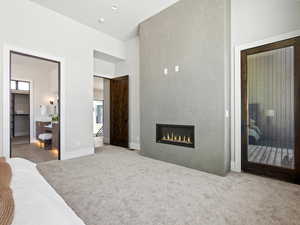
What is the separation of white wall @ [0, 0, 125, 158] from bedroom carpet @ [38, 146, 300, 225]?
1.09m

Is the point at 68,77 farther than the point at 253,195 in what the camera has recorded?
Yes

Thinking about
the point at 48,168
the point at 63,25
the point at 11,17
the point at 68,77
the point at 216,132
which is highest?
the point at 63,25

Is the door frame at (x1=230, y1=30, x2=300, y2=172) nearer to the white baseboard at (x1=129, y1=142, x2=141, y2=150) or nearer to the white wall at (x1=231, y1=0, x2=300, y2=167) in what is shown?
the white wall at (x1=231, y1=0, x2=300, y2=167)

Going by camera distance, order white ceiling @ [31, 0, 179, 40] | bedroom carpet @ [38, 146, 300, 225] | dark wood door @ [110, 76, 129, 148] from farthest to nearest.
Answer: dark wood door @ [110, 76, 129, 148]
white ceiling @ [31, 0, 179, 40]
bedroom carpet @ [38, 146, 300, 225]

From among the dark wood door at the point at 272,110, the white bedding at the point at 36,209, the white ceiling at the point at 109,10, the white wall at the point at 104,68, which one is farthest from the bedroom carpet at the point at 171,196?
the white ceiling at the point at 109,10

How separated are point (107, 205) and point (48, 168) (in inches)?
75.3

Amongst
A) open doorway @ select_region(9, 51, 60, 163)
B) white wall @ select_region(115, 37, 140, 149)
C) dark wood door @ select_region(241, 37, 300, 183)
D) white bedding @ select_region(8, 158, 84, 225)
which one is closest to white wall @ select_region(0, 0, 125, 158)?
white wall @ select_region(115, 37, 140, 149)

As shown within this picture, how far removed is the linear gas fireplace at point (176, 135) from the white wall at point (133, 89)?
3.81 feet

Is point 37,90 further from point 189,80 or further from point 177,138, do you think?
point 189,80

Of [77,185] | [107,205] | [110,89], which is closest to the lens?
[107,205]

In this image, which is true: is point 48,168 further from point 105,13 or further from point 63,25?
point 105,13

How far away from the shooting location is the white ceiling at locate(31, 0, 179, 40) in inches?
128

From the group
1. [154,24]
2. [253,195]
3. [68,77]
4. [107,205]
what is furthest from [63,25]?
[253,195]

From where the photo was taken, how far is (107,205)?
1.76m
